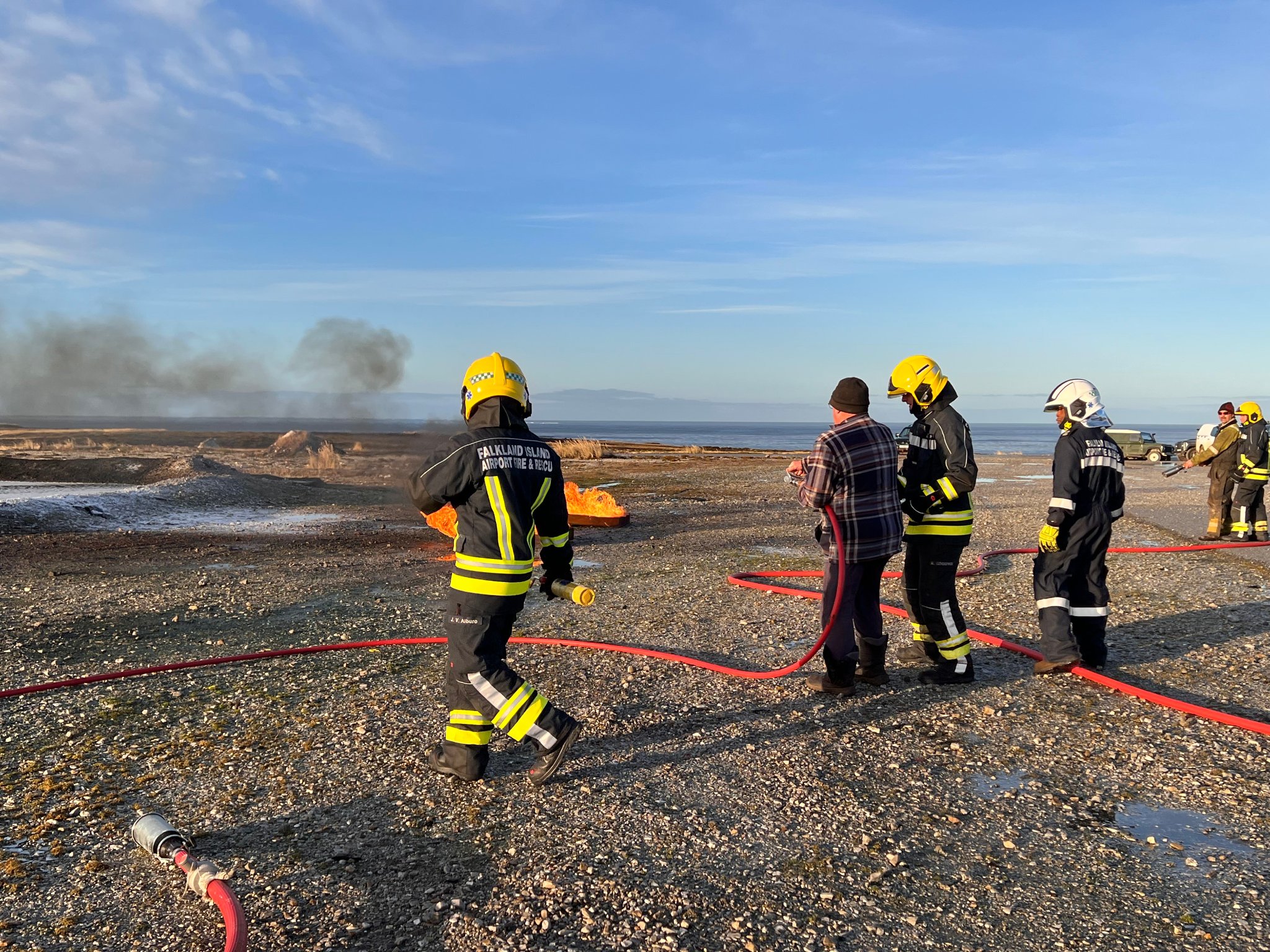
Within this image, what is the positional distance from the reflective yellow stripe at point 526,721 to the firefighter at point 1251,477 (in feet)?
42.0

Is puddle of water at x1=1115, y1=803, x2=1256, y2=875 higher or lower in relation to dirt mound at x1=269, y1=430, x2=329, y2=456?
lower

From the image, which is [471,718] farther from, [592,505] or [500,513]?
[592,505]

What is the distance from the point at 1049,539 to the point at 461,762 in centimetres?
429

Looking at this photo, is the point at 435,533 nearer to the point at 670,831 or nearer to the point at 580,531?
the point at 580,531

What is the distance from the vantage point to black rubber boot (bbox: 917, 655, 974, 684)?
246 inches

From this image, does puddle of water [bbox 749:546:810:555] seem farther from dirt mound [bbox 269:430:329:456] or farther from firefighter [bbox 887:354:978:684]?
dirt mound [bbox 269:430:329:456]

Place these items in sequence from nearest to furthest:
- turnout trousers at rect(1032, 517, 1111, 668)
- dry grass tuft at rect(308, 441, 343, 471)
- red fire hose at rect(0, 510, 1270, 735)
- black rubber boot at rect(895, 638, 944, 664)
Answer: red fire hose at rect(0, 510, 1270, 735)
turnout trousers at rect(1032, 517, 1111, 668)
black rubber boot at rect(895, 638, 944, 664)
dry grass tuft at rect(308, 441, 343, 471)

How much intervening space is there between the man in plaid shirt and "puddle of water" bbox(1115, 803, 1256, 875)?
1922 millimetres

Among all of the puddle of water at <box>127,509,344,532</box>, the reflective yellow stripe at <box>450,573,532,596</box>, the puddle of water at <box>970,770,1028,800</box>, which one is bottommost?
the puddle of water at <box>970,770,1028,800</box>

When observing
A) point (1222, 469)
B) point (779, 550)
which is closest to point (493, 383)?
point (779, 550)

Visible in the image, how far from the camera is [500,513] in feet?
14.5

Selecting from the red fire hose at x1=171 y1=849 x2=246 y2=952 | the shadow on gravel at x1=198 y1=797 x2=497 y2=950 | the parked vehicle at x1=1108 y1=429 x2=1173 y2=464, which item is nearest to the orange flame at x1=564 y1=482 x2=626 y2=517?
the shadow on gravel at x1=198 y1=797 x2=497 y2=950

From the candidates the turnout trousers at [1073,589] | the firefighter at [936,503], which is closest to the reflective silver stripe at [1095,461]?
the turnout trousers at [1073,589]

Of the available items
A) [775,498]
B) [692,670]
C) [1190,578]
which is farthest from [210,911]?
[775,498]
